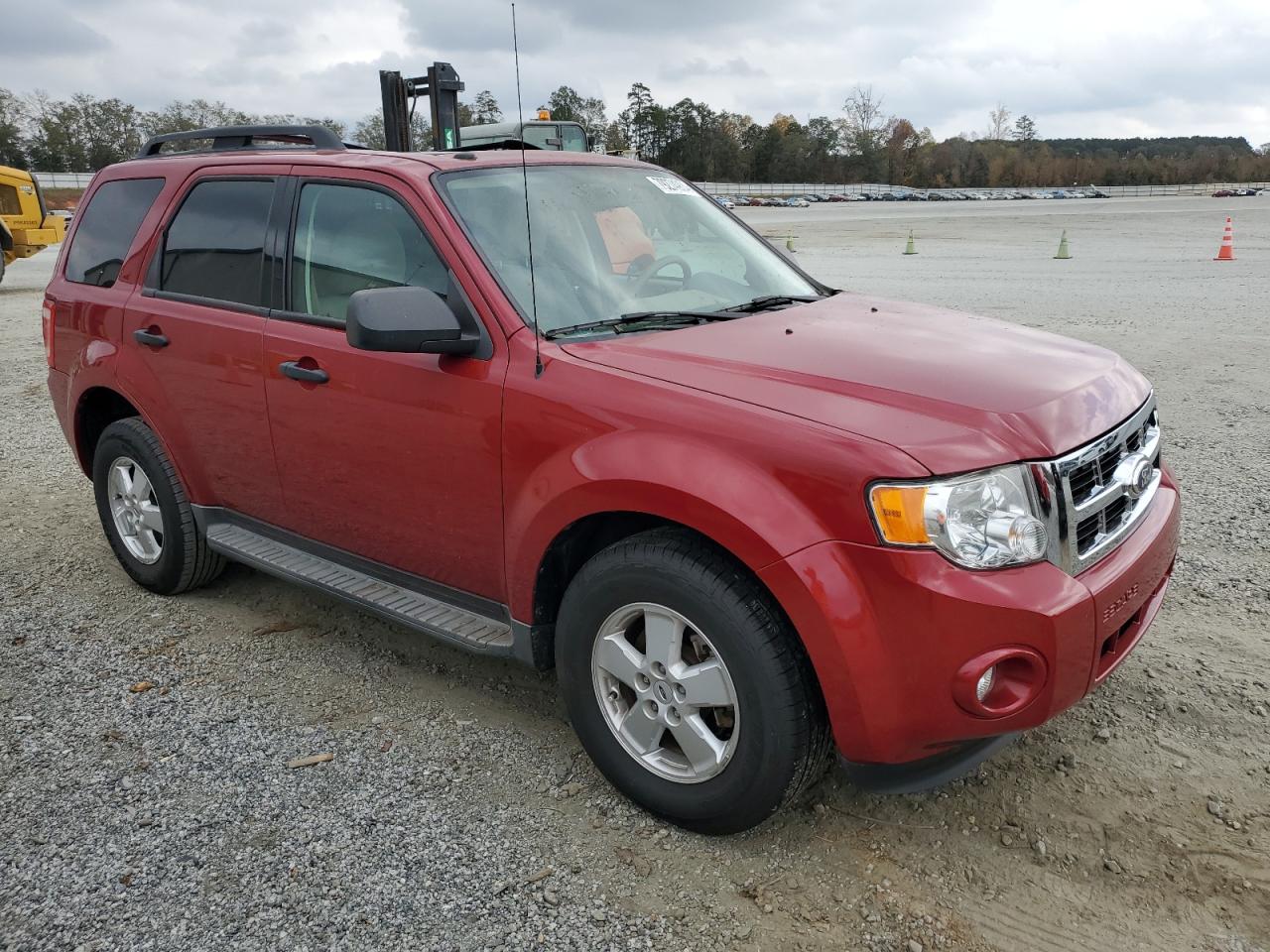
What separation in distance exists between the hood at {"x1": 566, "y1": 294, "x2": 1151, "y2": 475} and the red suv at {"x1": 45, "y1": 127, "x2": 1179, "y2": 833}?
0.01m

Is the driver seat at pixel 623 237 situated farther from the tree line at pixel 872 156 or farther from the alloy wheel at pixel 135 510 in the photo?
the tree line at pixel 872 156

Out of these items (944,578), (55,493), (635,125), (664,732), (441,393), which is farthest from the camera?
(635,125)

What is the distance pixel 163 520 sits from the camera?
171 inches

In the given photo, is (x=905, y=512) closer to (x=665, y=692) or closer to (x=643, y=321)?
(x=665, y=692)

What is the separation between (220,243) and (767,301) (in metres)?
2.19

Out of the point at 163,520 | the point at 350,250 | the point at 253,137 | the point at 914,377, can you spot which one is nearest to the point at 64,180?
the point at 253,137

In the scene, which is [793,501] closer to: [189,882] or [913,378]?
[913,378]

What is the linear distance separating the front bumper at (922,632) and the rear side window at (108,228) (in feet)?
11.5

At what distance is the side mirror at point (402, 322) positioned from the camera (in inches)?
110

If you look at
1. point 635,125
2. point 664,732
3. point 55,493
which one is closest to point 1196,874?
point 664,732

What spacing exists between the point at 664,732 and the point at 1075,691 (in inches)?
43.3

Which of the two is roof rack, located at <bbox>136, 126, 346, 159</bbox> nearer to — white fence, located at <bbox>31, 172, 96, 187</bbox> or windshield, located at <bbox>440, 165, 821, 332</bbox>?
windshield, located at <bbox>440, 165, 821, 332</bbox>

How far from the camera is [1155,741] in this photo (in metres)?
3.16

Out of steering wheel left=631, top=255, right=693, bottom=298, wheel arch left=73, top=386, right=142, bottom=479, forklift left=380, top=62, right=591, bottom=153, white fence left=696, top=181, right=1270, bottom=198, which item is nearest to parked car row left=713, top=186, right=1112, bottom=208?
white fence left=696, top=181, right=1270, bottom=198
